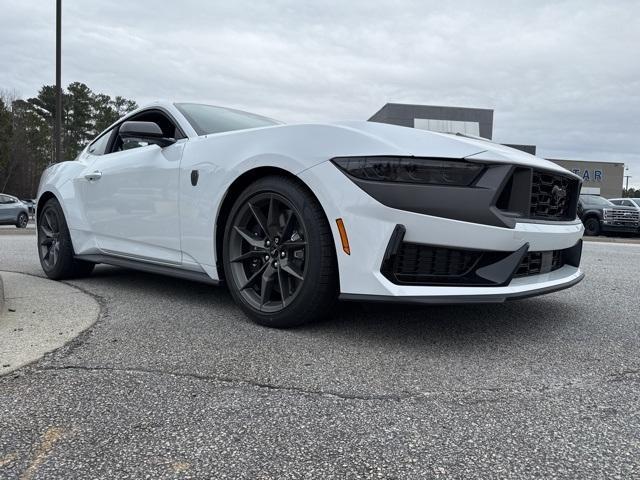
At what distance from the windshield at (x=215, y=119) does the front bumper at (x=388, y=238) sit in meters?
1.20

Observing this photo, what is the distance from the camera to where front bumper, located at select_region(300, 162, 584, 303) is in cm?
246

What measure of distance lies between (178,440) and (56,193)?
3.83 meters

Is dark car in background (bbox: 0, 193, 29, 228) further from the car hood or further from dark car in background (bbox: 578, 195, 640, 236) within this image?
the car hood

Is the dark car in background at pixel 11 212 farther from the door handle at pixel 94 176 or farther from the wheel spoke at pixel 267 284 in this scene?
the wheel spoke at pixel 267 284

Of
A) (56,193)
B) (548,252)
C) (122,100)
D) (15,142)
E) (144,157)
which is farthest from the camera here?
(122,100)

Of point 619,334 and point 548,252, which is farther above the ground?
point 548,252

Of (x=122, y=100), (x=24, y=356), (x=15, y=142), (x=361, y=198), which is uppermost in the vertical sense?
(x=122, y=100)

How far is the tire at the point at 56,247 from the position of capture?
4645 millimetres

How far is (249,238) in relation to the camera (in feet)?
10.00

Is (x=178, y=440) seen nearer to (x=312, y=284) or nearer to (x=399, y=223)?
(x=312, y=284)

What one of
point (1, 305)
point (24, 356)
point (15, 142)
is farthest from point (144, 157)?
point (15, 142)

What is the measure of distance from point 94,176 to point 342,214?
2.60m

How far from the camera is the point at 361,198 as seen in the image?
2.54 m

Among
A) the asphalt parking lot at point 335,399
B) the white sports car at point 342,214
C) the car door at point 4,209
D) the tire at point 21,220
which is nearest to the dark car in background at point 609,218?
the asphalt parking lot at point 335,399
